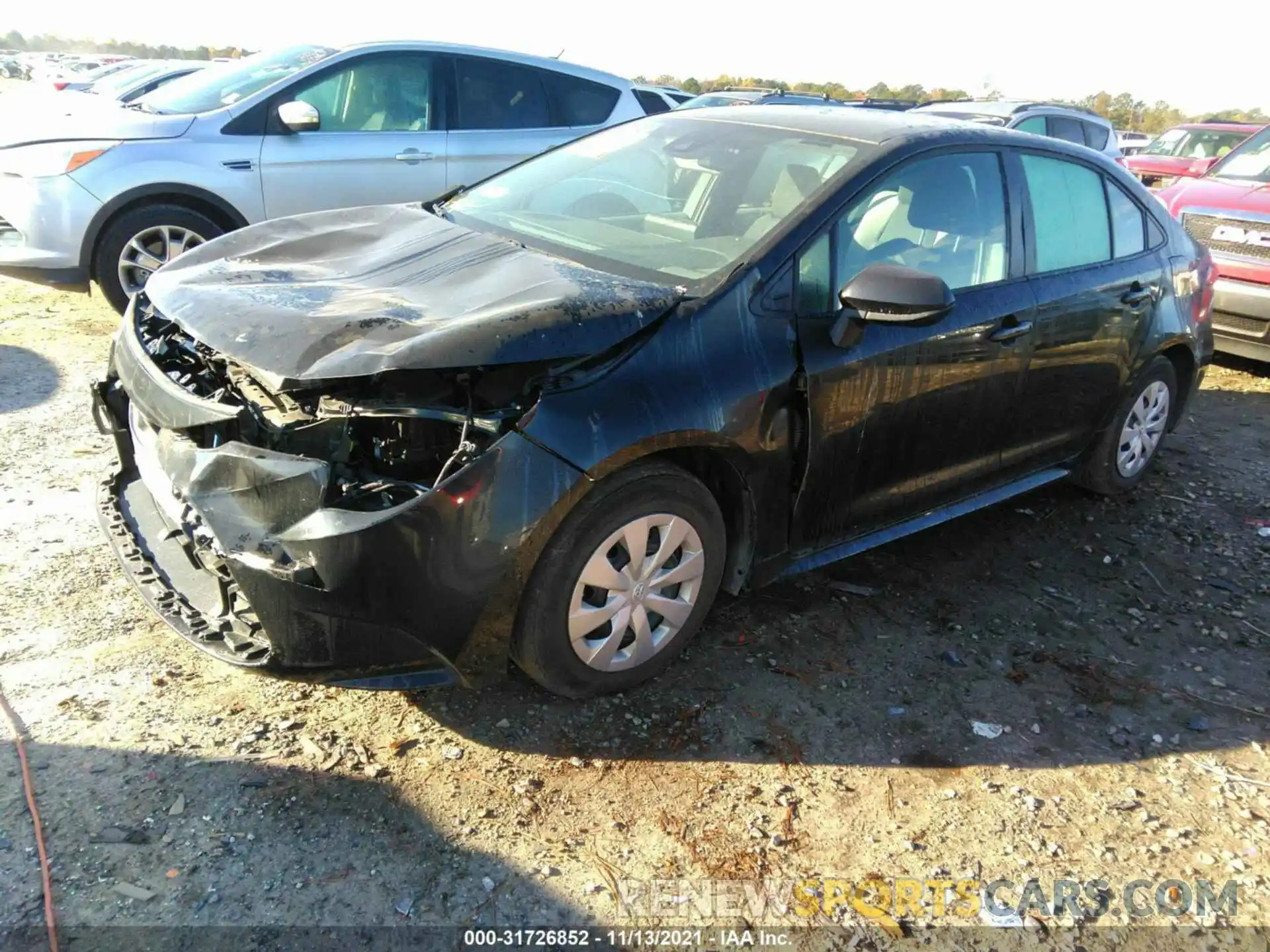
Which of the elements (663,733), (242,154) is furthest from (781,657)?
(242,154)

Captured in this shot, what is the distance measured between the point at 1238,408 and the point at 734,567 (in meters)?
5.06

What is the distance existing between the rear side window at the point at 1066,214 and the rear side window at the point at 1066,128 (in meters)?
7.37

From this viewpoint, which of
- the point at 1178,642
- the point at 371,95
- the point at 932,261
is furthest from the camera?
the point at 371,95

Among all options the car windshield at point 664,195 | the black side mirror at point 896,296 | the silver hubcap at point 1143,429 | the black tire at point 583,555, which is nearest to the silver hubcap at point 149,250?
the car windshield at point 664,195

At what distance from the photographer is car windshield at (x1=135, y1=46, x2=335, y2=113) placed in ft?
19.5

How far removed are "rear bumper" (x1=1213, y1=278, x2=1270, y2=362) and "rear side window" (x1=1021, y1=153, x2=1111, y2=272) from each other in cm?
340

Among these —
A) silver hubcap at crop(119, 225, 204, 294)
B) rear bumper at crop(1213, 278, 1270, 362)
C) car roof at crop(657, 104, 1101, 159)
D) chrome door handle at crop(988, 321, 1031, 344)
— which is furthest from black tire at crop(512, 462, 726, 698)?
rear bumper at crop(1213, 278, 1270, 362)

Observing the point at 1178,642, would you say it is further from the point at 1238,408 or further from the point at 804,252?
the point at 1238,408

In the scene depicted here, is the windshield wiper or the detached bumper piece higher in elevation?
the windshield wiper

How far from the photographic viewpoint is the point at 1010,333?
349 cm

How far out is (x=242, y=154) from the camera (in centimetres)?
579

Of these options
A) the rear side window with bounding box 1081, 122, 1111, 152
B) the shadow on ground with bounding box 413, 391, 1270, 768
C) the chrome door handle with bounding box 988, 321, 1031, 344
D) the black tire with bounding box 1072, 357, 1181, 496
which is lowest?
the shadow on ground with bounding box 413, 391, 1270, 768

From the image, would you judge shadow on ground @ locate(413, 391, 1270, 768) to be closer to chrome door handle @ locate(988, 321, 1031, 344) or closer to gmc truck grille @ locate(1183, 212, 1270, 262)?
chrome door handle @ locate(988, 321, 1031, 344)

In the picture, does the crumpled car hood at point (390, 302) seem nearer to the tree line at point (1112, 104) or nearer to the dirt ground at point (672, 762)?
the dirt ground at point (672, 762)
